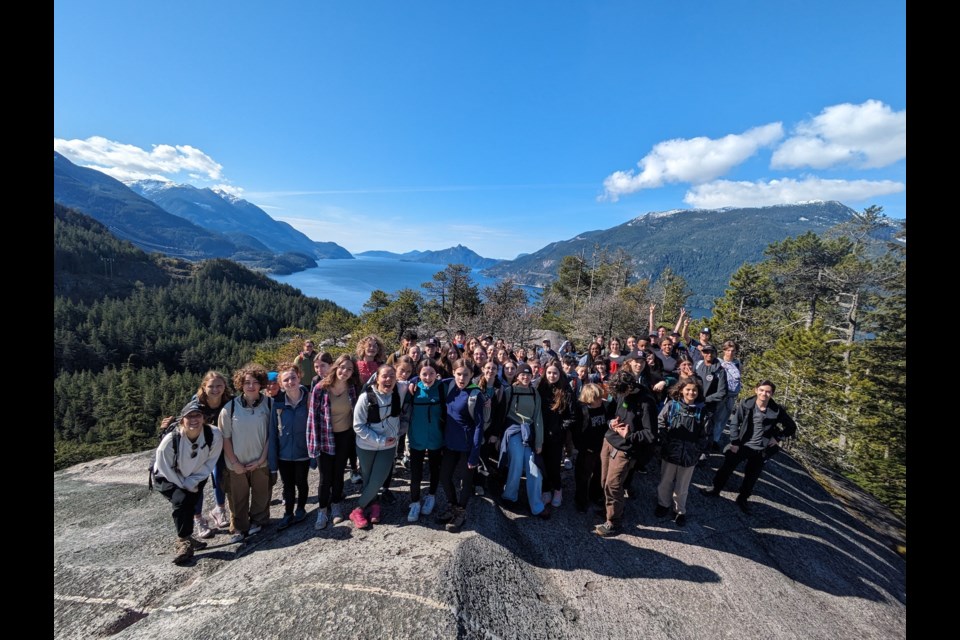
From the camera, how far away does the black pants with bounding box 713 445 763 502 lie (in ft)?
18.5

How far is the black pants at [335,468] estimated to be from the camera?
4.75m

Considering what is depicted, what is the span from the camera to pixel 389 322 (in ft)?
128

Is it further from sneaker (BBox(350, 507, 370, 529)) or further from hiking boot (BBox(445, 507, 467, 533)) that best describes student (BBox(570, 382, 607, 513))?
sneaker (BBox(350, 507, 370, 529))

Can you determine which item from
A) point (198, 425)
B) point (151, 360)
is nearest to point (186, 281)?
point (151, 360)

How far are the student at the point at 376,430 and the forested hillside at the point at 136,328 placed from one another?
4496 centimetres

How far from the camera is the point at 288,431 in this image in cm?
473

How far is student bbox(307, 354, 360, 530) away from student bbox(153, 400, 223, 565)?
1.16 m

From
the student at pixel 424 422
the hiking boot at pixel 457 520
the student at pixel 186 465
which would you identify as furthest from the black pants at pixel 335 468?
the hiking boot at pixel 457 520

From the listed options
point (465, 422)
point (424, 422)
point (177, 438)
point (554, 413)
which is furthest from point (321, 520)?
point (554, 413)

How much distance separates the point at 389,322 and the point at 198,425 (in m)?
35.7

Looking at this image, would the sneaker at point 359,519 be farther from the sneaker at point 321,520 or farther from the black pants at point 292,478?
the black pants at point 292,478

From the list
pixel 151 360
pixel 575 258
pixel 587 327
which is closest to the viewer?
pixel 587 327
